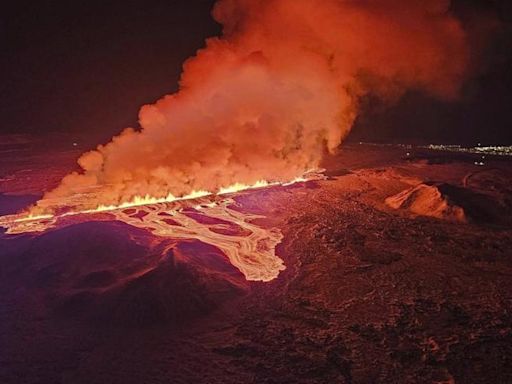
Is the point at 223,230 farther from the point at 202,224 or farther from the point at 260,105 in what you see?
the point at 260,105

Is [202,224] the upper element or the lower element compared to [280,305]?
upper

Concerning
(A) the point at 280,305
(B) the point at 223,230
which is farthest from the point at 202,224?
(A) the point at 280,305

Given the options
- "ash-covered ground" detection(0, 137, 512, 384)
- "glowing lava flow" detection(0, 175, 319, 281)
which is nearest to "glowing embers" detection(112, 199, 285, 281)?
"glowing lava flow" detection(0, 175, 319, 281)

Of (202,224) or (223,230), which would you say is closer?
(223,230)

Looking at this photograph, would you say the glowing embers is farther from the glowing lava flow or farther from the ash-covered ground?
the ash-covered ground

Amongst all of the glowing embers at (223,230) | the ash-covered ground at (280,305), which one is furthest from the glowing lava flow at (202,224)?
the ash-covered ground at (280,305)

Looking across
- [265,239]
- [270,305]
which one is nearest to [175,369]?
[270,305]

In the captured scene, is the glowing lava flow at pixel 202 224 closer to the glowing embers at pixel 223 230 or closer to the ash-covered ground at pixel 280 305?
the glowing embers at pixel 223 230
